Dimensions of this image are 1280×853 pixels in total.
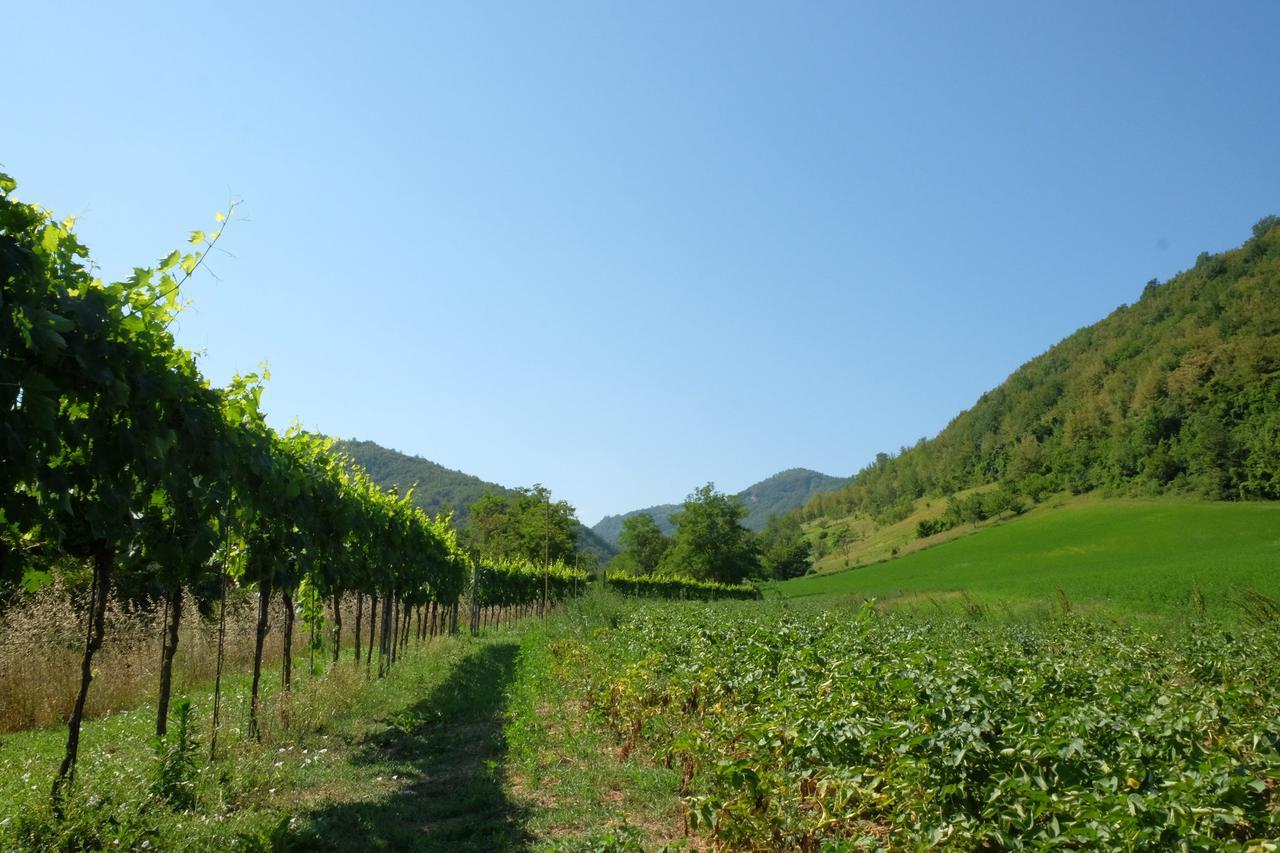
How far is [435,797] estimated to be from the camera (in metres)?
6.75

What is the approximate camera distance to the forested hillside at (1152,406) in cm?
6456

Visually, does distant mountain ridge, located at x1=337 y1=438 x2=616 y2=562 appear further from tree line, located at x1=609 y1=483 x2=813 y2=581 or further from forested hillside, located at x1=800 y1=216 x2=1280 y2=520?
forested hillside, located at x1=800 y1=216 x2=1280 y2=520

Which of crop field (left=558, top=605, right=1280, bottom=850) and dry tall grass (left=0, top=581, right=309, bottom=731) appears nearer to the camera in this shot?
crop field (left=558, top=605, right=1280, bottom=850)

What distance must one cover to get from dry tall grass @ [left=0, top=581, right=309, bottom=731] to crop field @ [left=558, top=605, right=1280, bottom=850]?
25.1ft

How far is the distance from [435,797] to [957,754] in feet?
16.3

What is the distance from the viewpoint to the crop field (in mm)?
2873

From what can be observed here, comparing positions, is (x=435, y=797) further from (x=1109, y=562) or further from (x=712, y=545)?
(x=712, y=545)

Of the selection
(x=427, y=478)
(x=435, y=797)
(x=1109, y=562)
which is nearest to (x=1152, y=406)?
(x=1109, y=562)

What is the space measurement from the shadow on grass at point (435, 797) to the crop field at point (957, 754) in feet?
4.60

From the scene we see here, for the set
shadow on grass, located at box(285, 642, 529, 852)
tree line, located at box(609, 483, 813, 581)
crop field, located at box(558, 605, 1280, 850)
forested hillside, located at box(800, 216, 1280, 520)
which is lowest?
shadow on grass, located at box(285, 642, 529, 852)

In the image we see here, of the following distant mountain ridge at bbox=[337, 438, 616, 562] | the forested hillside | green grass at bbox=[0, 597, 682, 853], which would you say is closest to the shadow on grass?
green grass at bbox=[0, 597, 682, 853]

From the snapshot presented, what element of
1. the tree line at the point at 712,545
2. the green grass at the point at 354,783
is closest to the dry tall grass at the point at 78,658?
A: the green grass at the point at 354,783

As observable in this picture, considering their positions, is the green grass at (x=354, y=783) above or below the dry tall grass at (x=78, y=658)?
below

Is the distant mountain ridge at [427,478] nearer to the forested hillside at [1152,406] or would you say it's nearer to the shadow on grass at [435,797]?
the forested hillside at [1152,406]
